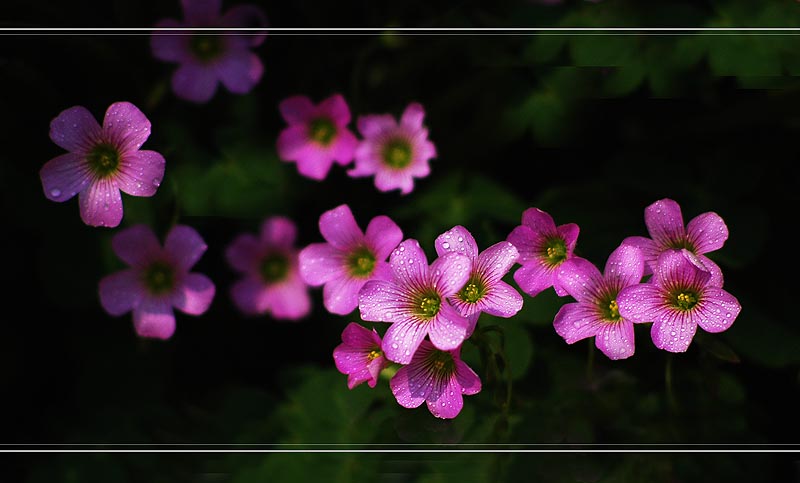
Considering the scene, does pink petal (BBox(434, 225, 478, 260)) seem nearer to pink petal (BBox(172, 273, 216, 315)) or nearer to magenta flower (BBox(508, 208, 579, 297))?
magenta flower (BBox(508, 208, 579, 297))

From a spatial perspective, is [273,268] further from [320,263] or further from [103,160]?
[103,160]

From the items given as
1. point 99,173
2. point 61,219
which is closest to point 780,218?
point 99,173

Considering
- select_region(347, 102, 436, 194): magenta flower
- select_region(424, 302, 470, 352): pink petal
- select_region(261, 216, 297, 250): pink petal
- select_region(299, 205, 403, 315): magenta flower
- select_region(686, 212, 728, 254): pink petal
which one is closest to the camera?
select_region(424, 302, 470, 352): pink petal

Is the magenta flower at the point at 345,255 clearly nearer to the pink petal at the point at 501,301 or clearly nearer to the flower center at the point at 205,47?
the pink petal at the point at 501,301

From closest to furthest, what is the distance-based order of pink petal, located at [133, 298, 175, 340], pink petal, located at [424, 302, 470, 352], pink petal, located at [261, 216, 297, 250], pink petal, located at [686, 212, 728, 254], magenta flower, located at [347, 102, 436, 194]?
pink petal, located at [424, 302, 470, 352] < pink petal, located at [686, 212, 728, 254] < pink petal, located at [133, 298, 175, 340] < magenta flower, located at [347, 102, 436, 194] < pink petal, located at [261, 216, 297, 250]

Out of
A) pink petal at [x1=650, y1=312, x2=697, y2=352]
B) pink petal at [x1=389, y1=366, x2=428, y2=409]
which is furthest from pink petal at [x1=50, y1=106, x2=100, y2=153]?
pink petal at [x1=650, y1=312, x2=697, y2=352]

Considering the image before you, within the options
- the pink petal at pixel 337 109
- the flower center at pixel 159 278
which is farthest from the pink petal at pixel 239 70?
the flower center at pixel 159 278

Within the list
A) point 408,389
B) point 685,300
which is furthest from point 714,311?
point 408,389
